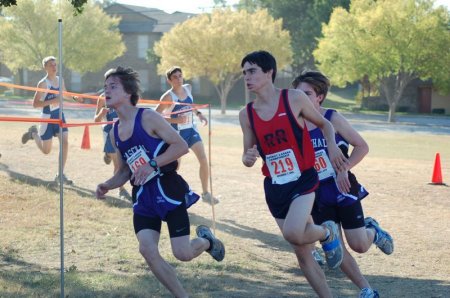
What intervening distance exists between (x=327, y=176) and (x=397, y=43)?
39.6 metres

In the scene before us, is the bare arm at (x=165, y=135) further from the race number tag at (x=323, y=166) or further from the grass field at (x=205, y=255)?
the grass field at (x=205, y=255)

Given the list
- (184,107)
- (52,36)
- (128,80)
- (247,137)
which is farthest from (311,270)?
(52,36)

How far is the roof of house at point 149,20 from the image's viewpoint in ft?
233

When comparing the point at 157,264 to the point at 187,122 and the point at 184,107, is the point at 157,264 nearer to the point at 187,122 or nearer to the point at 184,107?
the point at 187,122

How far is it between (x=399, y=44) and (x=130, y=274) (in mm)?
39291

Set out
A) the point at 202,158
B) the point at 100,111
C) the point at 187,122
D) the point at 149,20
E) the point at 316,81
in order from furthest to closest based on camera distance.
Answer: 1. the point at 149,20
2. the point at 100,111
3. the point at 202,158
4. the point at 187,122
5. the point at 316,81

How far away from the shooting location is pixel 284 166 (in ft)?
17.6

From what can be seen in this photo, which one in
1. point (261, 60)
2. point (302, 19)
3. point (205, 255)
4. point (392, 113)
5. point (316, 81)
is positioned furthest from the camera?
point (302, 19)

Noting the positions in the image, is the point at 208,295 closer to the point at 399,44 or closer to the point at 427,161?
the point at 427,161

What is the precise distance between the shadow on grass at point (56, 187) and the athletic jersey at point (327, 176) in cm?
517

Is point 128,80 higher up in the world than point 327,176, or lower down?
higher up

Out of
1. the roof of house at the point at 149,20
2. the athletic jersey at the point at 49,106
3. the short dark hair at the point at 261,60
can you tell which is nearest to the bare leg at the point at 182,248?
the short dark hair at the point at 261,60

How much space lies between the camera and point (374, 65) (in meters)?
45.2

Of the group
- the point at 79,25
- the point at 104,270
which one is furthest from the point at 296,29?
the point at 104,270
